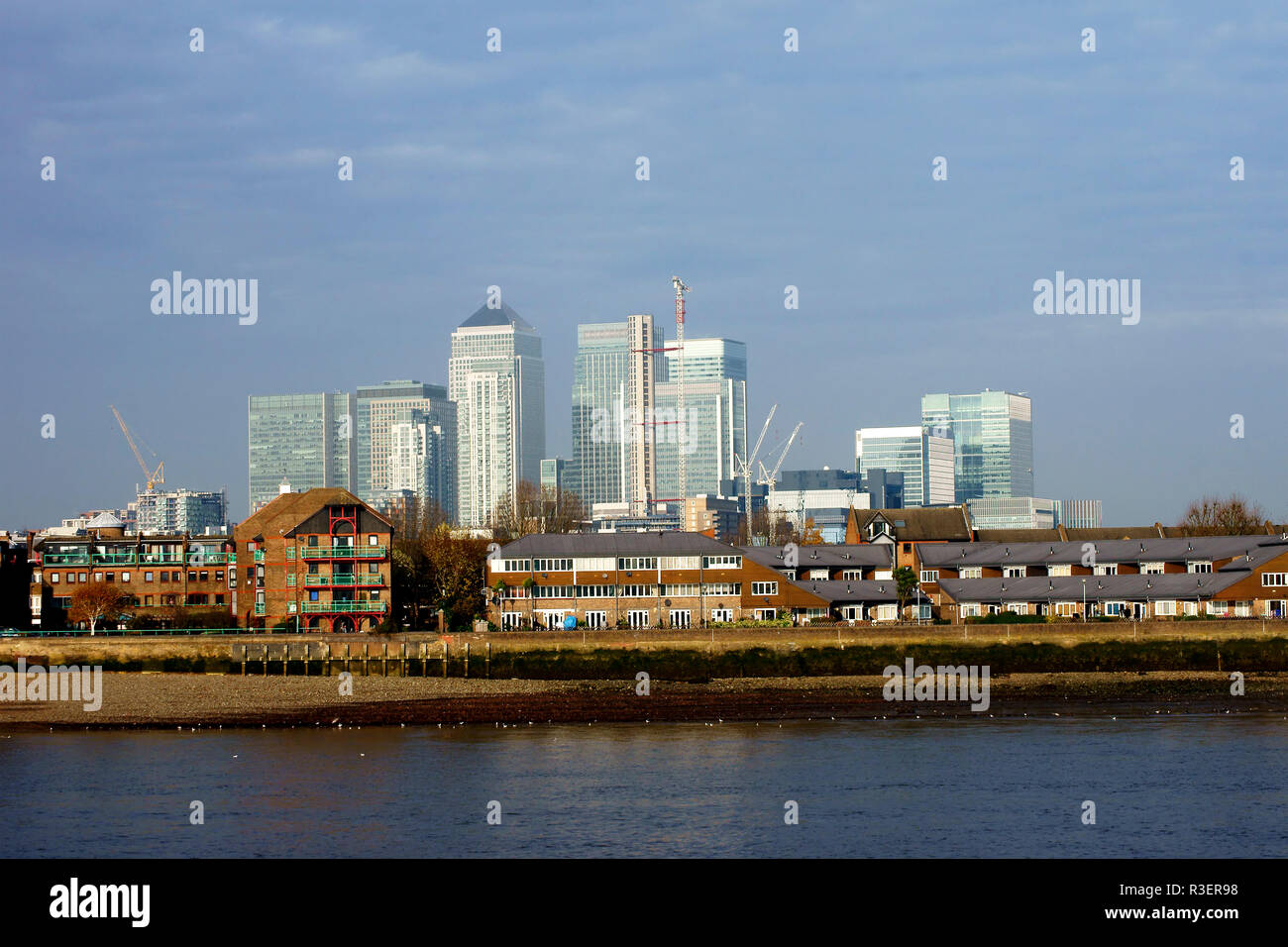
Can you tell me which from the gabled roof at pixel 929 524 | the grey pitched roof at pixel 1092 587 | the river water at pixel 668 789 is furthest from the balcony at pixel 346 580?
the gabled roof at pixel 929 524

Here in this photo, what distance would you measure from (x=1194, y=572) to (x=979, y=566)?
59.8 feet

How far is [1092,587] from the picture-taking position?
104812mm

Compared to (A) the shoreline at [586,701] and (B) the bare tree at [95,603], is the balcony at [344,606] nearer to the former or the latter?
(B) the bare tree at [95,603]

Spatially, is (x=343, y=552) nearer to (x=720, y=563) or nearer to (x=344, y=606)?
(x=344, y=606)

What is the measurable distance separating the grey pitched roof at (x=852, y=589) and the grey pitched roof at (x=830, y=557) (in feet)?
15.2

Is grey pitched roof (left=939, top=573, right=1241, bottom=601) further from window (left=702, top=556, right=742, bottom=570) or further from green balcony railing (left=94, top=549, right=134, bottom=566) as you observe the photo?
green balcony railing (left=94, top=549, right=134, bottom=566)

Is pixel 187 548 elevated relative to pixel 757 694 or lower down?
elevated

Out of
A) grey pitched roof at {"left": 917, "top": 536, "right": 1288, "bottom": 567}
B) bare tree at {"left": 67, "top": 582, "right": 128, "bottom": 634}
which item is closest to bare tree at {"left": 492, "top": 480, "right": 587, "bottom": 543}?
bare tree at {"left": 67, "top": 582, "right": 128, "bottom": 634}

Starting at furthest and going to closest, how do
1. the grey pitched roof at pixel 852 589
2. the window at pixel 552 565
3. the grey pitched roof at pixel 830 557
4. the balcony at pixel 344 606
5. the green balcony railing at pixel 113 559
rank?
the grey pitched roof at pixel 830 557, the green balcony railing at pixel 113 559, the grey pitched roof at pixel 852 589, the balcony at pixel 344 606, the window at pixel 552 565

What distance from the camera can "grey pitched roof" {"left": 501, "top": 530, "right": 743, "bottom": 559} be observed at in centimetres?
10512

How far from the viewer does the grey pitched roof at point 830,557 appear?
390 feet
